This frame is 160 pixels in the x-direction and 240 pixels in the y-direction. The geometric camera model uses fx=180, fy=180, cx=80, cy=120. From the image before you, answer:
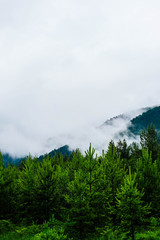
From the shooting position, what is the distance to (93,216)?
13.4m

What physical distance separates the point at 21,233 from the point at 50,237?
31.1 feet

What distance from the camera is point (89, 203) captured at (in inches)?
561

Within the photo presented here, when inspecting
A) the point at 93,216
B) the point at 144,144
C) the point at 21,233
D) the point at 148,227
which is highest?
the point at 144,144

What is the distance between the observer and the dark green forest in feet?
41.7

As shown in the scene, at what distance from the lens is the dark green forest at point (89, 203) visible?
41.7 feet

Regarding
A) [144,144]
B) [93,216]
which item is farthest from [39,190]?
[144,144]

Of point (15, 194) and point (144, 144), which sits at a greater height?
point (144, 144)

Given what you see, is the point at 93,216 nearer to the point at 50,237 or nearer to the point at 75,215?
the point at 75,215

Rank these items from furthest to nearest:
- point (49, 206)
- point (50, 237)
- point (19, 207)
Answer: point (19, 207) → point (49, 206) → point (50, 237)

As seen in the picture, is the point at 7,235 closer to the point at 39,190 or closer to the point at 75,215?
the point at 39,190

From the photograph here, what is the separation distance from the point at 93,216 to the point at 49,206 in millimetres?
7079

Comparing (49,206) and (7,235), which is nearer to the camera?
(7,235)

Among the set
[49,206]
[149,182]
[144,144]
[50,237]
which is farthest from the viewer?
[144,144]

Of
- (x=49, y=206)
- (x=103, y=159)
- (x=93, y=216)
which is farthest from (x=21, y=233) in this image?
(x=103, y=159)
